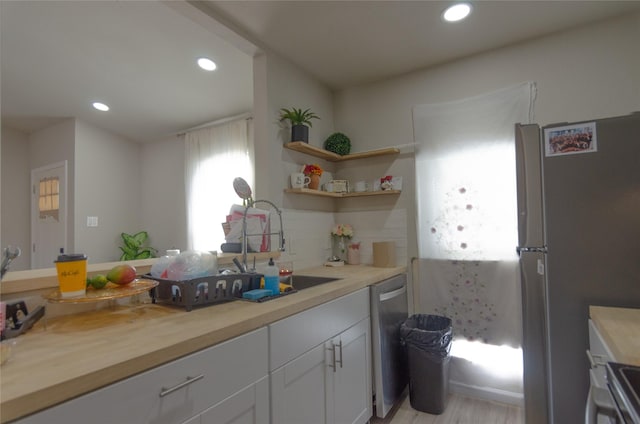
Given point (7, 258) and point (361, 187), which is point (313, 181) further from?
point (7, 258)

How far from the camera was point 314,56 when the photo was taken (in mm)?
2375

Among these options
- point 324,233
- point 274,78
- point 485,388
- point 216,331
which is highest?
point 274,78

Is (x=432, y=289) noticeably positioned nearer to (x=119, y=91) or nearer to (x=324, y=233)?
(x=324, y=233)

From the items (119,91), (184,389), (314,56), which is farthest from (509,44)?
(119,91)

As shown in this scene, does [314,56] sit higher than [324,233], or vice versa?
[314,56]

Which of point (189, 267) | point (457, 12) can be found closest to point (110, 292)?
point (189, 267)

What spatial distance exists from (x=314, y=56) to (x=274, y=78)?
37 cm

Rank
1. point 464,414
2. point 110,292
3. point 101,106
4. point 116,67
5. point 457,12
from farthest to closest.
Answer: point 101,106 → point 116,67 → point 464,414 → point 457,12 → point 110,292

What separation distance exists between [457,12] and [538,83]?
0.76 metres

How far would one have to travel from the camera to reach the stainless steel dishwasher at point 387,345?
1.91 m

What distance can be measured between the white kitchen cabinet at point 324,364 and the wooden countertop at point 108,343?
101 mm

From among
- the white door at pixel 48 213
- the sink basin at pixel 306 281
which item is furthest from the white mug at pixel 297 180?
the white door at pixel 48 213

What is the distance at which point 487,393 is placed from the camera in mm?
2184

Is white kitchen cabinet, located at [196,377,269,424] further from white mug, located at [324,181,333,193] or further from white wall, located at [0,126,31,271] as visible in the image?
white wall, located at [0,126,31,271]
